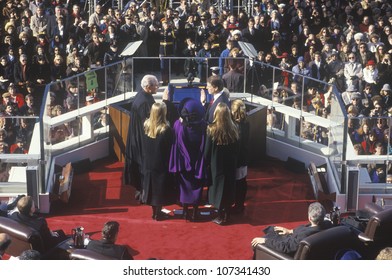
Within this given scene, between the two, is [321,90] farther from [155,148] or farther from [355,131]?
[155,148]

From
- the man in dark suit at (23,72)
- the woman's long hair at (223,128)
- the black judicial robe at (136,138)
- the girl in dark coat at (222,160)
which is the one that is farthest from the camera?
the man in dark suit at (23,72)

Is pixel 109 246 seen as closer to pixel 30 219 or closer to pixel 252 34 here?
pixel 30 219

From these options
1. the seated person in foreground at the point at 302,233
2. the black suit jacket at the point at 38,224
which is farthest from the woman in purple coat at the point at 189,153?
the black suit jacket at the point at 38,224

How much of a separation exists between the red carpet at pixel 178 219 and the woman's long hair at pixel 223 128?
1.05 metres

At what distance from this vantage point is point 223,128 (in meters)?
10.2

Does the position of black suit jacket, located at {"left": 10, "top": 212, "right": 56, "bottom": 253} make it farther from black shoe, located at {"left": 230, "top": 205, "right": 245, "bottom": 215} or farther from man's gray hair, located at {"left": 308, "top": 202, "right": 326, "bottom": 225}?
man's gray hair, located at {"left": 308, "top": 202, "right": 326, "bottom": 225}

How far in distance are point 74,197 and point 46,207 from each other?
0.60 m

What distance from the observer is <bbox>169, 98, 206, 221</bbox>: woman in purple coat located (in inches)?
409

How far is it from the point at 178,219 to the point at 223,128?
131 centimetres

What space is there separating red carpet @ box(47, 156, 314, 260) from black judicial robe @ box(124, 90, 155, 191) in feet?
1.08

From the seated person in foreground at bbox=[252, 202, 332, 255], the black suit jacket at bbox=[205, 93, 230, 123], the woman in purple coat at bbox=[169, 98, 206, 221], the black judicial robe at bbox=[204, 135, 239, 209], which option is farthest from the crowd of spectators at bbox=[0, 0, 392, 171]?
the seated person in foreground at bbox=[252, 202, 332, 255]

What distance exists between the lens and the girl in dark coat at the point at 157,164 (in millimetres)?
10414

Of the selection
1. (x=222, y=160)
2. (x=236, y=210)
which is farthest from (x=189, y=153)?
(x=236, y=210)

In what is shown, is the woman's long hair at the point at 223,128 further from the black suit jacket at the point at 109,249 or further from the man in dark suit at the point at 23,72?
the man in dark suit at the point at 23,72
